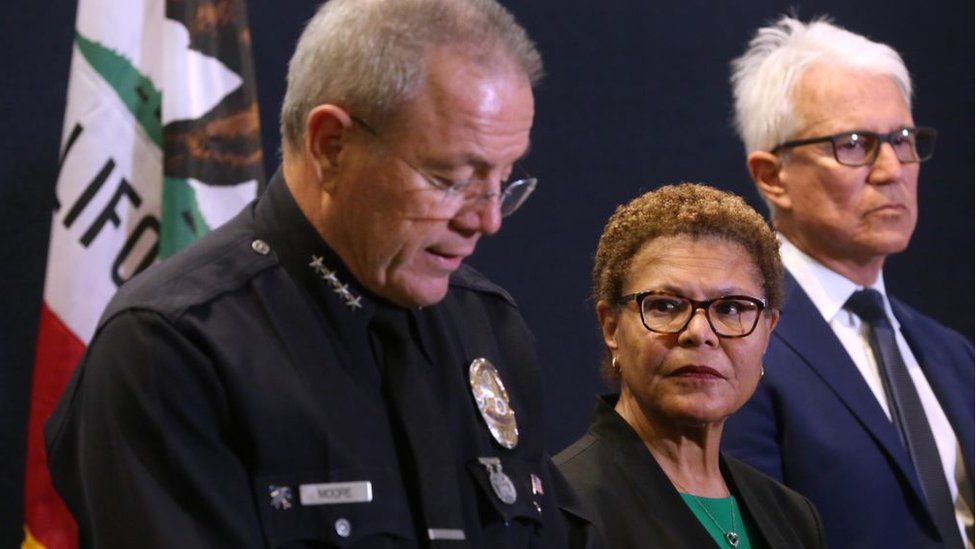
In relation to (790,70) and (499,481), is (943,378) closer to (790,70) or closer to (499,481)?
(790,70)

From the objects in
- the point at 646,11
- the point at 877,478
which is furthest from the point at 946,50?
the point at 877,478

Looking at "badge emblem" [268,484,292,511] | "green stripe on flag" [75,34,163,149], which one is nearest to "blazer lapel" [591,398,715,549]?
"badge emblem" [268,484,292,511]

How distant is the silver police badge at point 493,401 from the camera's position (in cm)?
179

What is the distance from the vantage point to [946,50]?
4254mm

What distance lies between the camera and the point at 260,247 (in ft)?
5.55

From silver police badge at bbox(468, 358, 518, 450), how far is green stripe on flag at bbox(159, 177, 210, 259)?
1018 mm

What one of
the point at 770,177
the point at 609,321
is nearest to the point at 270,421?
the point at 609,321

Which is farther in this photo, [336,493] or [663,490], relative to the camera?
[663,490]

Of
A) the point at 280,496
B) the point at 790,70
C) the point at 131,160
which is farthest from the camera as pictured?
the point at 790,70

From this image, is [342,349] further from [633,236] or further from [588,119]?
[588,119]

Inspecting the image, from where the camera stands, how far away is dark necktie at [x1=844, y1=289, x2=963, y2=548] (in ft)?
9.00

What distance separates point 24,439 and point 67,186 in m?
0.52

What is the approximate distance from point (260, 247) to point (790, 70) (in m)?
1.66

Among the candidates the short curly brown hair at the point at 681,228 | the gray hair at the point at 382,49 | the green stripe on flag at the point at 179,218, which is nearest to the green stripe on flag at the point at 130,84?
the green stripe on flag at the point at 179,218
